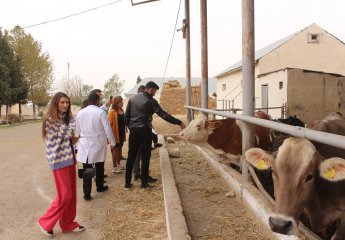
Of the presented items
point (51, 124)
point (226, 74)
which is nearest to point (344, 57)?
point (226, 74)

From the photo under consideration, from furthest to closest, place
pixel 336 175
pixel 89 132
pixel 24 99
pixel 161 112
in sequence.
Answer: pixel 24 99
pixel 161 112
pixel 89 132
pixel 336 175

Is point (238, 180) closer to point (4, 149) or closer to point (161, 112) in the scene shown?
point (161, 112)

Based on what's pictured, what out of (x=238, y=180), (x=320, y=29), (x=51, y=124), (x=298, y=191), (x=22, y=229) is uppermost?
(x=320, y=29)

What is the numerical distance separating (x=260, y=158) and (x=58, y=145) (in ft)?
8.81

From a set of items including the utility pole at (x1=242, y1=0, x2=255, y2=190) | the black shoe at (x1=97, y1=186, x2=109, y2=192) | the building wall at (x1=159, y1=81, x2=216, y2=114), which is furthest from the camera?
the building wall at (x1=159, y1=81, x2=216, y2=114)

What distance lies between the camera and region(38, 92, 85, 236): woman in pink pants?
15.8 ft

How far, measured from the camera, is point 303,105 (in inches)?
525

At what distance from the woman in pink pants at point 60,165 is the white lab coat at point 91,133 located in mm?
1284

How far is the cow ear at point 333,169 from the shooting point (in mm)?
2879

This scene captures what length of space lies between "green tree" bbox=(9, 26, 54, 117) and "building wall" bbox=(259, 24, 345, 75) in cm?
2710

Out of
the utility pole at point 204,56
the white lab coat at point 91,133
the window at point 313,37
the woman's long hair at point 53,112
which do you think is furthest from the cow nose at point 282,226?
the window at point 313,37

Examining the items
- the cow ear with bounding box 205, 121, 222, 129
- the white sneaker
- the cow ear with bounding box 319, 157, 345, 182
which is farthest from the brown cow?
the cow ear with bounding box 205, 121, 222, 129

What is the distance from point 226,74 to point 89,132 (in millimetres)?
23931

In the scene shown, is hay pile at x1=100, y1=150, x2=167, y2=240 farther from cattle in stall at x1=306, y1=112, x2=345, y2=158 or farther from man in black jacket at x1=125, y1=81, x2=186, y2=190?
cattle in stall at x1=306, y1=112, x2=345, y2=158
